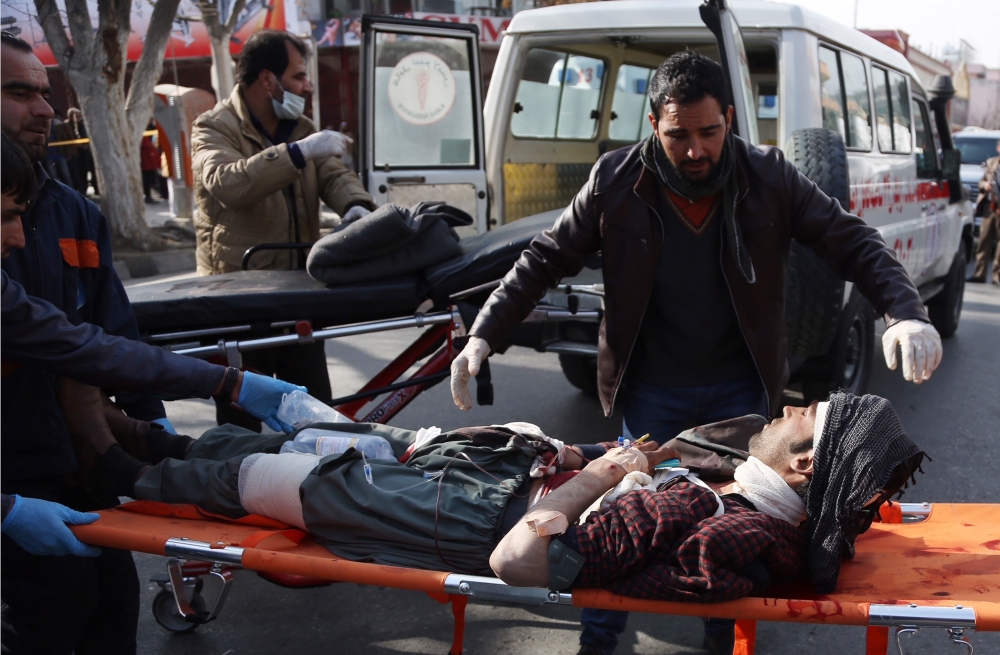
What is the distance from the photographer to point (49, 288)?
2.40m

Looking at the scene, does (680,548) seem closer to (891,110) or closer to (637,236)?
(637,236)

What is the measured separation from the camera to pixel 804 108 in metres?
4.41

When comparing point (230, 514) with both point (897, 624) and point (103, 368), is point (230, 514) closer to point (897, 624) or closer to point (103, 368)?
point (103, 368)

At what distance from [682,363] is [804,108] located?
229 centimetres

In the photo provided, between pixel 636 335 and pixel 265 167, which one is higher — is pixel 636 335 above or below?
below

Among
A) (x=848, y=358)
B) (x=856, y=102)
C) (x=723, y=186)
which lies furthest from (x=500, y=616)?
(x=856, y=102)

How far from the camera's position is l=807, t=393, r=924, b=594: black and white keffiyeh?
206 cm

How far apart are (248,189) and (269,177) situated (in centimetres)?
11

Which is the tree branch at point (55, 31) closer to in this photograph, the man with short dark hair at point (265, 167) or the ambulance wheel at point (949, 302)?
the man with short dark hair at point (265, 167)

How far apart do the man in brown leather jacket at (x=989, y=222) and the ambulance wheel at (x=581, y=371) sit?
632 cm

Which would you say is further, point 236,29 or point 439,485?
point 236,29

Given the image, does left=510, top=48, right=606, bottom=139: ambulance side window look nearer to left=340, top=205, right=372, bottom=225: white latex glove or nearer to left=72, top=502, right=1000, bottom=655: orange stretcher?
left=340, top=205, right=372, bottom=225: white latex glove

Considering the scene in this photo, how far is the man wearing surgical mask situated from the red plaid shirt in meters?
2.06

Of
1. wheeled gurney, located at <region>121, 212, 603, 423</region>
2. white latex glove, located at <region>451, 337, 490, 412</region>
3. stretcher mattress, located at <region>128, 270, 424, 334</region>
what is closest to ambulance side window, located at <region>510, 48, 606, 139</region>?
wheeled gurney, located at <region>121, 212, 603, 423</region>
